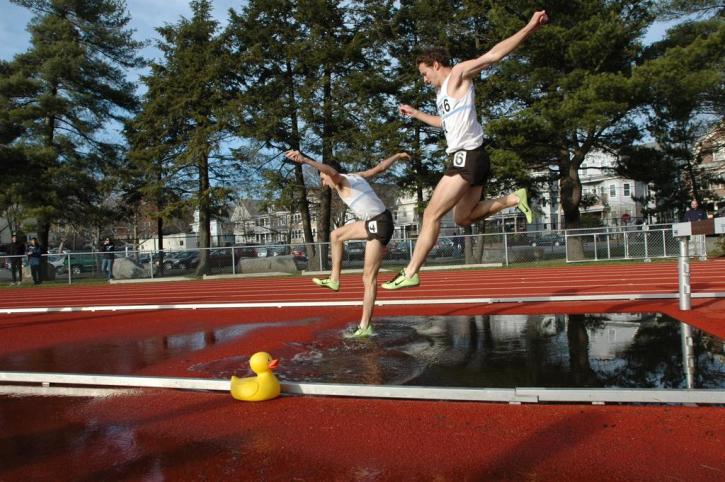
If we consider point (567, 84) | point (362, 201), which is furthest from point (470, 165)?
point (567, 84)

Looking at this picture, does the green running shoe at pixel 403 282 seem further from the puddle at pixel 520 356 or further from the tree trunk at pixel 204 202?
the tree trunk at pixel 204 202

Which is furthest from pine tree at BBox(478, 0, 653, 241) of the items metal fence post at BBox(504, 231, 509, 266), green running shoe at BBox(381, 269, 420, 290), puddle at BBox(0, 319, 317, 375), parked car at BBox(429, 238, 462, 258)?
puddle at BBox(0, 319, 317, 375)

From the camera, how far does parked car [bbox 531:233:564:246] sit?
22091 mm

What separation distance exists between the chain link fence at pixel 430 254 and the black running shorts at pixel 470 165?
16.6 meters

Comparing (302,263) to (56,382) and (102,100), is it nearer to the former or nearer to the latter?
(102,100)

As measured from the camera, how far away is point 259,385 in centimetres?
377

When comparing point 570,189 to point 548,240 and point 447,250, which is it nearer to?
point 548,240

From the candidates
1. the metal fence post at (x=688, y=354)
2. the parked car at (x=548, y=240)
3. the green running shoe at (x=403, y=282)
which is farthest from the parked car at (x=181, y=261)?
the metal fence post at (x=688, y=354)

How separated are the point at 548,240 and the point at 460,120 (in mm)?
18672

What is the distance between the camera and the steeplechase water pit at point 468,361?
3.59 meters

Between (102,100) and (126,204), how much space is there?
6.06 metres

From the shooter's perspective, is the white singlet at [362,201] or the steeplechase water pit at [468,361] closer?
the steeplechase water pit at [468,361]

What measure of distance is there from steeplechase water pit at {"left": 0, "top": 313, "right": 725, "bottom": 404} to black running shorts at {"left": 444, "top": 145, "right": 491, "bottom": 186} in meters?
1.60

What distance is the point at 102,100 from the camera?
29.2 meters
